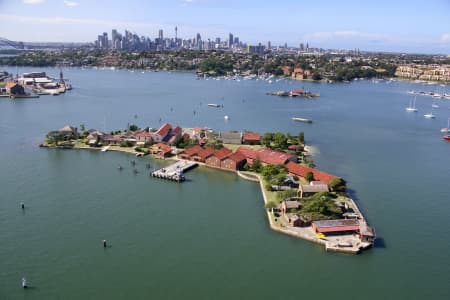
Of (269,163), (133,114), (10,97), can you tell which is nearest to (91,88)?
(10,97)

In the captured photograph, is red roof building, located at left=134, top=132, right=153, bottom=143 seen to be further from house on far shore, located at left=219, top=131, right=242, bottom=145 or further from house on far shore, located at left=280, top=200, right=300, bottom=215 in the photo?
house on far shore, located at left=280, top=200, right=300, bottom=215

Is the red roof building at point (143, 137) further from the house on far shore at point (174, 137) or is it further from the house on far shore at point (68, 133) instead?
the house on far shore at point (68, 133)

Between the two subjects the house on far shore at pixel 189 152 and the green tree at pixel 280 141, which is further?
the green tree at pixel 280 141

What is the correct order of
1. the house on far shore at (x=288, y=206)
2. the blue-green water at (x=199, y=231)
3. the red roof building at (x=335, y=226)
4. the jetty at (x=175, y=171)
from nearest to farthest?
the blue-green water at (x=199, y=231) → the red roof building at (x=335, y=226) → the house on far shore at (x=288, y=206) → the jetty at (x=175, y=171)

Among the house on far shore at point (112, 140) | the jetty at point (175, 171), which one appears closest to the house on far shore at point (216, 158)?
the jetty at point (175, 171)

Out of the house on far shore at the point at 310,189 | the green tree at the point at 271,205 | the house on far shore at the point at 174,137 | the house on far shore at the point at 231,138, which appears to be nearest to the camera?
the green tree at the point at 271,205

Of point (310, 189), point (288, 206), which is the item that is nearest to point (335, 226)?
point (288, 206)

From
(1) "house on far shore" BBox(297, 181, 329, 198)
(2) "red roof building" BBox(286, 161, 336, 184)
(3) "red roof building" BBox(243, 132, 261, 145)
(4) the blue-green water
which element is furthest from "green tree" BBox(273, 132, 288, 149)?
(1) "house on far shore" BBox(297, 181, 329, 198)
